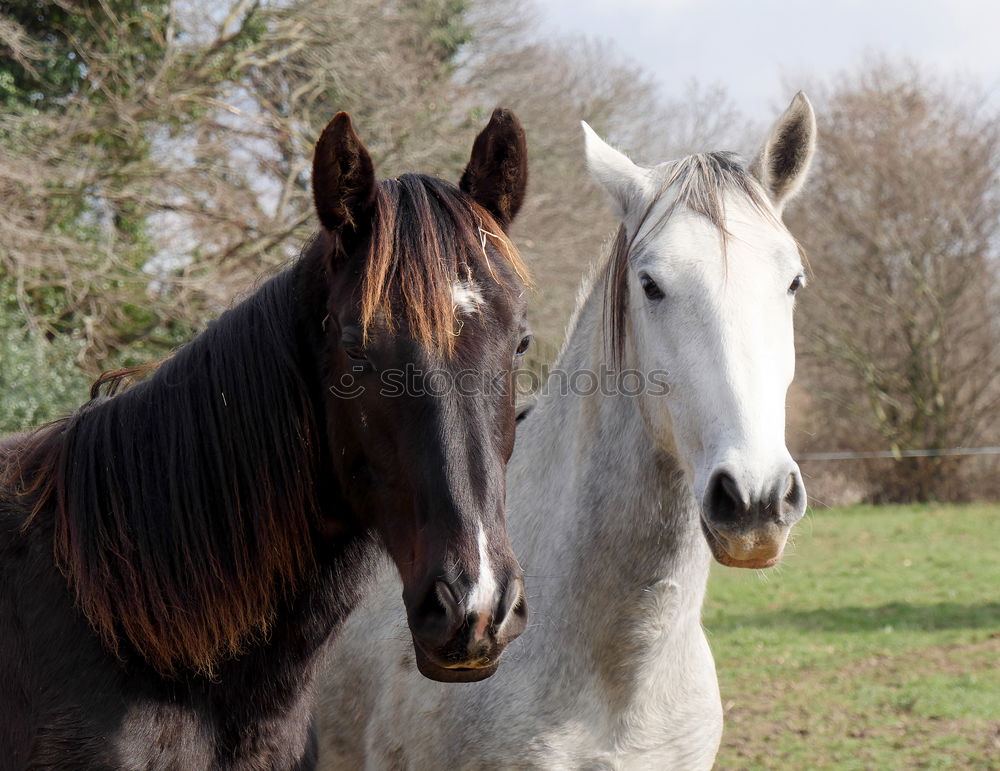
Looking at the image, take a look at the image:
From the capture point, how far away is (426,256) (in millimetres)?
1954

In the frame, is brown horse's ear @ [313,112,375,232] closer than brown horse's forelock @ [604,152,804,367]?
Yes

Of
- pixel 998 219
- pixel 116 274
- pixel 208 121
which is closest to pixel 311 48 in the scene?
pixel 208 121

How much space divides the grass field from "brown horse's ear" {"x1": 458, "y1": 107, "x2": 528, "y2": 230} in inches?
53.2

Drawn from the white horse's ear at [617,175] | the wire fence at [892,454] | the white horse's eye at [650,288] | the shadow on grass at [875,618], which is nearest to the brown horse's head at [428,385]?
the white horse's eye at [650,288]

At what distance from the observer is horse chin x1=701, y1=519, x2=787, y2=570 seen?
85.1 inches

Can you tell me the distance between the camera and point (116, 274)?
1023 cm

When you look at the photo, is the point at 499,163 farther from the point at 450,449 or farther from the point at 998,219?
the point at 998,219

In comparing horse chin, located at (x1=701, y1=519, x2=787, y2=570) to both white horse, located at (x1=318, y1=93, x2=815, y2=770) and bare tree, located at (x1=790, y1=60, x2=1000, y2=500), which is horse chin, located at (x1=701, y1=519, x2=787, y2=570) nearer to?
white horse, located at (x1=318, y1=93, x2=815, y2=770)

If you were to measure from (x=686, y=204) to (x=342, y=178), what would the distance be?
3.47 ft

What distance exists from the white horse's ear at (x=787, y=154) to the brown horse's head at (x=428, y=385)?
3.37ft

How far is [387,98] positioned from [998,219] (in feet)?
40.3

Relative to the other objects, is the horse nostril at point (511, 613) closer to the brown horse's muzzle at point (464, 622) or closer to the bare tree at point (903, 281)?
the brown horse's muzzle at point (464, 622)

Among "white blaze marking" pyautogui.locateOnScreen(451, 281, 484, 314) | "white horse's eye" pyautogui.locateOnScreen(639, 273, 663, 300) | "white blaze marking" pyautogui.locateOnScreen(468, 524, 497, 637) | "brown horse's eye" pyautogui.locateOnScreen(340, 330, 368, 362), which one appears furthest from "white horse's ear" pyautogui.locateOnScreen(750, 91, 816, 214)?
"white blaze marking" pyautogui.locateOnScreen(468, 524, 497, 637)

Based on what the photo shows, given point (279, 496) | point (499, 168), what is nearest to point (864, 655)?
point (499, 168)
